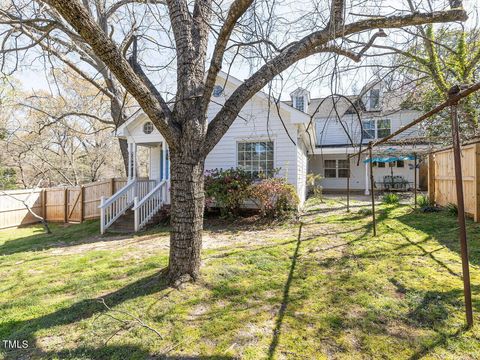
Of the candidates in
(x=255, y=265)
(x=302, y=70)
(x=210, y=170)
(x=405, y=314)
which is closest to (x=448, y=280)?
(x=405, y=314)

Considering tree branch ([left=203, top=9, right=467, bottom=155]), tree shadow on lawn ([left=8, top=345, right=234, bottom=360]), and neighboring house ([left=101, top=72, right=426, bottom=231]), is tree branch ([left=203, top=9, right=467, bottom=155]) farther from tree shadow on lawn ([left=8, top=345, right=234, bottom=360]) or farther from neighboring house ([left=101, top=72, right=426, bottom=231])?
neighboring house ([left=101, top=72, right=426, bottom=231])

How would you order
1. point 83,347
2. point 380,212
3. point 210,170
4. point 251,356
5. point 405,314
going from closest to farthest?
1. point 251,356
2. point 83,347
3. point 405,314
4. point 380,212
5. point 210,170

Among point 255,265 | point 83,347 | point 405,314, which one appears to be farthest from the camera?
point 255,265

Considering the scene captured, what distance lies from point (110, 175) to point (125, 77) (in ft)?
79.2

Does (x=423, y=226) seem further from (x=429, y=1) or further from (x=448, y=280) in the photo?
(x=429, y=1)

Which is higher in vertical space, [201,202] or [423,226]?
[201,202]

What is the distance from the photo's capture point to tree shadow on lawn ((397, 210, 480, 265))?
4.70 metres

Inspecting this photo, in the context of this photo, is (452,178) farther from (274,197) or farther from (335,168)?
(335,168)

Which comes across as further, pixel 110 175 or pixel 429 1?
pixel 110 175

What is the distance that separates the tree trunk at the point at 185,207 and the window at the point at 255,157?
604cm

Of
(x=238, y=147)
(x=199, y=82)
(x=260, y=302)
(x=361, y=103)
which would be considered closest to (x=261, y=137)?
(x=238, y=147)

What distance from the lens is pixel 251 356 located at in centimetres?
221

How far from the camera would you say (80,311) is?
310 cm

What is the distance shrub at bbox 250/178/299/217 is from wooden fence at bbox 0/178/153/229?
716cm
